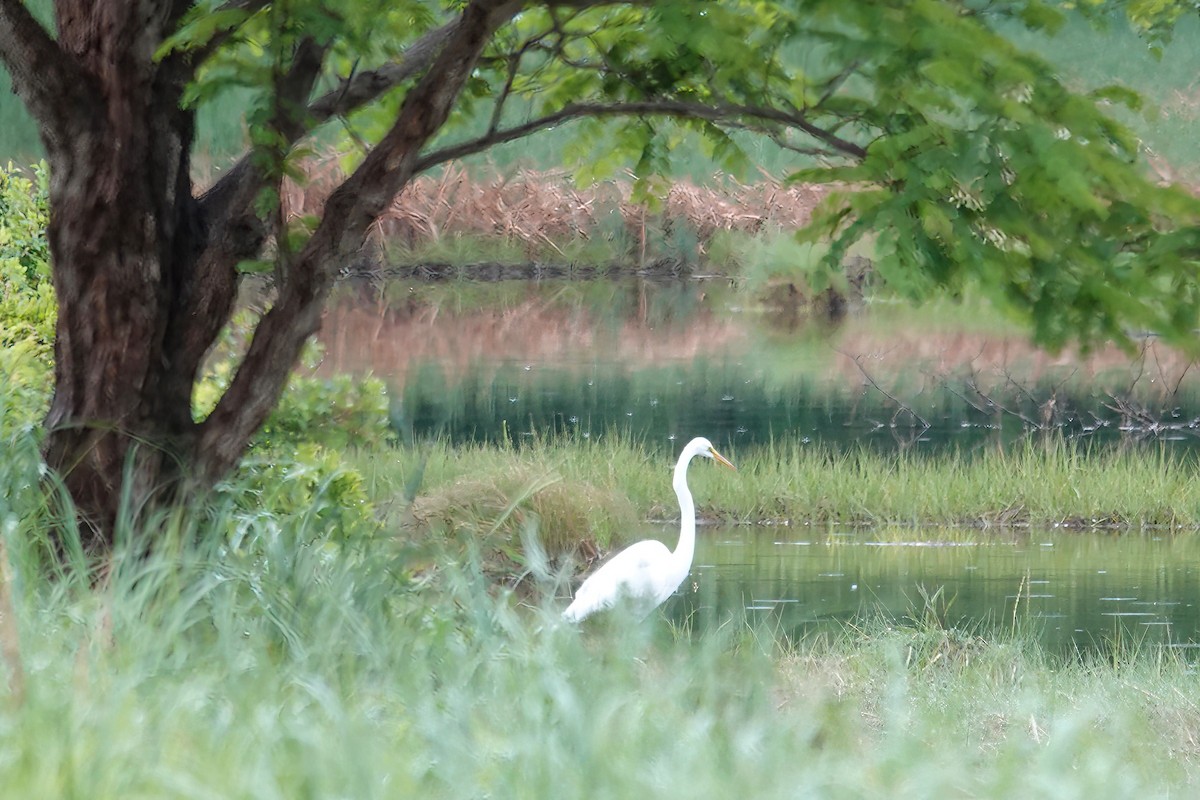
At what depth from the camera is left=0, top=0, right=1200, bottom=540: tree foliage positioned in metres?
4.04

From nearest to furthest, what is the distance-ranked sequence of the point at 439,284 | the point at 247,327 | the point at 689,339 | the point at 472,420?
1. the point at 247,327
2. the point at 472,420
3. the point at 689,339
4. the point at 439,284

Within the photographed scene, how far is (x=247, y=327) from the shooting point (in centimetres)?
798

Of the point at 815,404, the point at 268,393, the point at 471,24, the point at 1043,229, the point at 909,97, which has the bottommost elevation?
the point at 815,404

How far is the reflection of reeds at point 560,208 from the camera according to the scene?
3045 centimetres

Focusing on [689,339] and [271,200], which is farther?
[689,339]

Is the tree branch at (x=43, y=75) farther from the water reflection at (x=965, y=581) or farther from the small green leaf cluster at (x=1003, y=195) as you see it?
the water reflection at (x=965, y=581)

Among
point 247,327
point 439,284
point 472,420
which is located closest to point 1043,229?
point 247,327

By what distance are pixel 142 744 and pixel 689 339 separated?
23132 mm

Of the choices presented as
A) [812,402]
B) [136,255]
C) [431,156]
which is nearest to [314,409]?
[431,156]

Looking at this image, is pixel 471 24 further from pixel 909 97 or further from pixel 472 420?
pixel 472 420

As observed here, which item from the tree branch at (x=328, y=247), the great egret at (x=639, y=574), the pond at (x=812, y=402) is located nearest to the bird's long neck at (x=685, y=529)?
the great egret at (x=639, y=574)

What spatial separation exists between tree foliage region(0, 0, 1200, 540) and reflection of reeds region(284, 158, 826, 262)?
79.3ft

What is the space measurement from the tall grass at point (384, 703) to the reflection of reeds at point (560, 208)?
996 inches

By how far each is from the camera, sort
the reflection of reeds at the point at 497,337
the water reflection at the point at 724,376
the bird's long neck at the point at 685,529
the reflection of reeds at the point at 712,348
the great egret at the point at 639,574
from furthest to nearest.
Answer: the reflection of reeds at the point at 497,337
the reflection of reeds at the point at 712,348
the water reflection at the point at 724,376
the bird's long neck at the point at 685,529
the great egret at the point at 639,574
